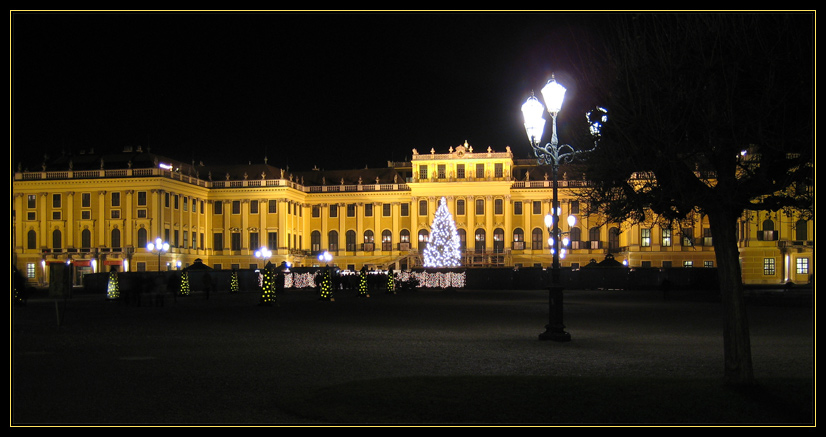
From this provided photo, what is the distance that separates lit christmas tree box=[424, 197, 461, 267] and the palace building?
15.5 meters

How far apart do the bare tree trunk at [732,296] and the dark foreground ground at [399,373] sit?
1.03 ft

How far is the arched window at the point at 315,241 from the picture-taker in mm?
96531

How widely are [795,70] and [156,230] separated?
7574cm

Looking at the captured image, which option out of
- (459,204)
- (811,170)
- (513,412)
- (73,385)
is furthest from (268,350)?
(459,204)

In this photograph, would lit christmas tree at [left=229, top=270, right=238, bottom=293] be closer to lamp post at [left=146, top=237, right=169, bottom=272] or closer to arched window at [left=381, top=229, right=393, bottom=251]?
lamp post at [left=146, top=237, right=169, bottom=272]

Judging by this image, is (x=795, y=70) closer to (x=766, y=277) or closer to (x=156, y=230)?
(x=766, y=277)

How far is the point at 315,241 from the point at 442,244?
29392 mm

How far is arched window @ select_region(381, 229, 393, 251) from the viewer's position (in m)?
93.8

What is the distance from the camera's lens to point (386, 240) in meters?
94.1

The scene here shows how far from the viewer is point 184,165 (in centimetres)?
9431

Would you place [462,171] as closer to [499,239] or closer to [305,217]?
[499,239]

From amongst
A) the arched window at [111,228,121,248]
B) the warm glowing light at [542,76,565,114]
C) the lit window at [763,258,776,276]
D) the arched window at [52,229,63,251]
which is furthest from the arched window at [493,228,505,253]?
the warm glowing light at [542,76,565,114]

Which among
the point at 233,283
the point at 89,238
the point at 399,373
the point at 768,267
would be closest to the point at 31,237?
the point at 89,238

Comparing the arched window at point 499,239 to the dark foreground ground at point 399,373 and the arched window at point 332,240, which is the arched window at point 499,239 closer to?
the arched window at point 332,240
